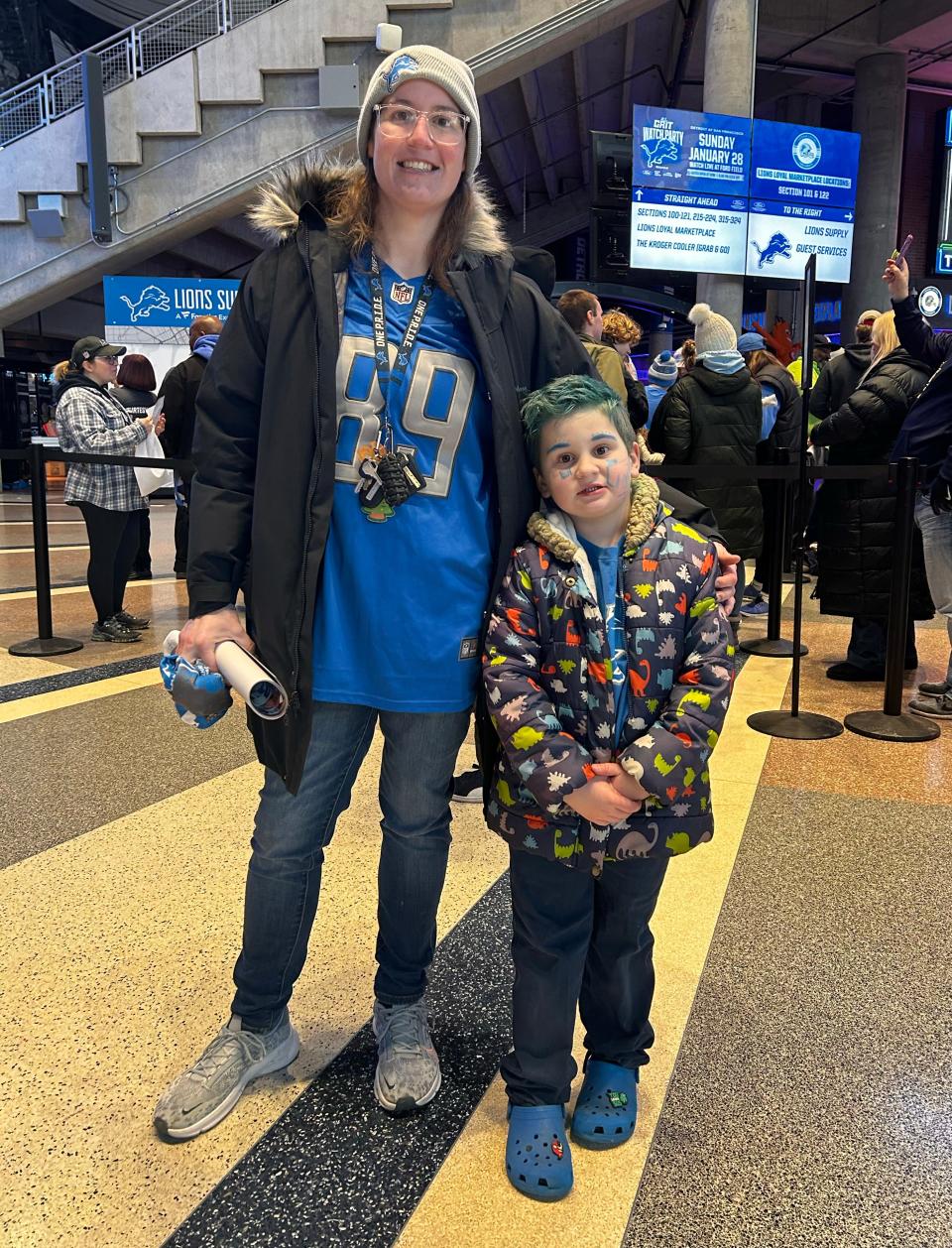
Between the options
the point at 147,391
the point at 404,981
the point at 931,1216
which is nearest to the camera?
the point at 931,1216

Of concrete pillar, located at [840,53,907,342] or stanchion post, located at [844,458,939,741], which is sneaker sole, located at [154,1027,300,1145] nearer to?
stanchion post, located at [844,458,939,741]

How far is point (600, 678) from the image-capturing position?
1419 mm

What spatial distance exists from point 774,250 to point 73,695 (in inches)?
380

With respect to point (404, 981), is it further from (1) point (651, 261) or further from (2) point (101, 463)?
(1) point (651, 261)

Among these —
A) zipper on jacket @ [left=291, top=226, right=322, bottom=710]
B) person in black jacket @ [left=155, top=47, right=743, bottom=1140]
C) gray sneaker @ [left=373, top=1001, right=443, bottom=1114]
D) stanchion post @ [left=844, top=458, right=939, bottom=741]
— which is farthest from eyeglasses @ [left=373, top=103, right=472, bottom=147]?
stanchion post @ [left=844, top=458, right=939, bottom=741]

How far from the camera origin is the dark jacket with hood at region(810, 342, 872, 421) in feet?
17.4

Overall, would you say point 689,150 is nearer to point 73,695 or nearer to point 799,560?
point 799,560

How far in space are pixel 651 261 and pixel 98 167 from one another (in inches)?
305

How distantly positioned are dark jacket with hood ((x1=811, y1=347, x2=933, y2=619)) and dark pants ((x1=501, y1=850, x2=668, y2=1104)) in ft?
11.0

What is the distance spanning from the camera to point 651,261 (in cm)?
1022

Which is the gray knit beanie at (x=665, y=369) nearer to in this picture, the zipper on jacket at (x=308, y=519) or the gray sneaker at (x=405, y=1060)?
the zipper on jacket at (x=308, y=519)

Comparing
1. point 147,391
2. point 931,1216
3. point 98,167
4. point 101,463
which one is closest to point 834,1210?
point 931,1216

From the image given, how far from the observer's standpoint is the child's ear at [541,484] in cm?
154

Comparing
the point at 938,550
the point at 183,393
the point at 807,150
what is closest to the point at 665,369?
the point at 938,550
